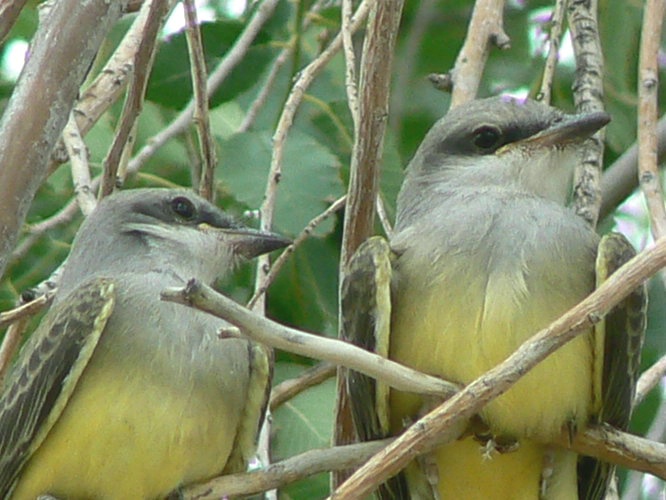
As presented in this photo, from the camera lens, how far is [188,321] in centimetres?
495

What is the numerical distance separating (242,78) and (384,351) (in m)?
1.76

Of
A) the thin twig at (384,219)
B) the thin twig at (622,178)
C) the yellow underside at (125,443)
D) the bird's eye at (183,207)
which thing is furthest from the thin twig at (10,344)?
the thin twig at (622,178)

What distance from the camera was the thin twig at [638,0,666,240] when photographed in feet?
14.8

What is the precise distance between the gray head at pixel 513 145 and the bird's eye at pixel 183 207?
79 centimetres

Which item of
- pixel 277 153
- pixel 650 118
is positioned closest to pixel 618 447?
pixel 650 118

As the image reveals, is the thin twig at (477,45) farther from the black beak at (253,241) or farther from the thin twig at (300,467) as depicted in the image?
the thin twig at (300,467)

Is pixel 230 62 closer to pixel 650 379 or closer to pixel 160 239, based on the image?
pixel 160 239

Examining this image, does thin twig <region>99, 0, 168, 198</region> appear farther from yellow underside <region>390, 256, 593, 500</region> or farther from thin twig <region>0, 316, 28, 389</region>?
yellow underside <region>390, 256, 593, 500</region>

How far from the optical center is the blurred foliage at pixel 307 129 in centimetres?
553

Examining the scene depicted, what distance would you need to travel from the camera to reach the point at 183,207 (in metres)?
5.48

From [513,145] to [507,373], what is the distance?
1651 mm

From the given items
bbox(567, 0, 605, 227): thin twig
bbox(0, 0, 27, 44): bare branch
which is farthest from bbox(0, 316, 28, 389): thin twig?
bbox(567, 0, 605, 227): thin twig

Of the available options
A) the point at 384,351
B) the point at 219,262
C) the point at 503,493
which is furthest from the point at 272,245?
the point at 503,493

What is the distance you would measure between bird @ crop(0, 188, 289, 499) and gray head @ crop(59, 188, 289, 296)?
0.65 ft
